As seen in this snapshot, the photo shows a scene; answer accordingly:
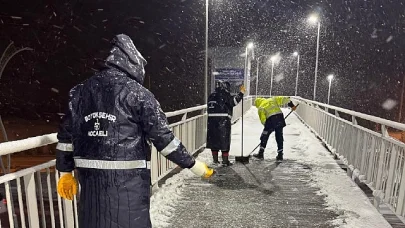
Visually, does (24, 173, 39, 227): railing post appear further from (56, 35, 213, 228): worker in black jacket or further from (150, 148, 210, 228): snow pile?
(150, 148, 210, 228): snow pile

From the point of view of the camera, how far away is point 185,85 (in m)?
54.5

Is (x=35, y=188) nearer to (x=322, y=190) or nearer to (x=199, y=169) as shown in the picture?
(x=199, y=169)

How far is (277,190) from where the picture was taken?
5734 mm

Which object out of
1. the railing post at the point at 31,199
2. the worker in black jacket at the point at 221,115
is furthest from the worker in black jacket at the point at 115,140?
the worker in black jacket at the point at 221,115

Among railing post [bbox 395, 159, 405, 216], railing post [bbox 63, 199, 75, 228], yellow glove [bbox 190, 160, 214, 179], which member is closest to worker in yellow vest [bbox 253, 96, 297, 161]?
railing post [bbox 395, 159, 405, 216]

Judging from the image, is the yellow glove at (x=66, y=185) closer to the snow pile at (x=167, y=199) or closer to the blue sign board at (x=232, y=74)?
the snow pile at (x=167, y=199)

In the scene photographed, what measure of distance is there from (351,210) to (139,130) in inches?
147

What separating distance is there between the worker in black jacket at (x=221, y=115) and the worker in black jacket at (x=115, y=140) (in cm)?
487

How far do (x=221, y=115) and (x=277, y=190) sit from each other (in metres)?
2.34

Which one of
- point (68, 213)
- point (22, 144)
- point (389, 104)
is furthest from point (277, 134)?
point (389, 104)

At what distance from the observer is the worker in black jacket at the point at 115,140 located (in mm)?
2367

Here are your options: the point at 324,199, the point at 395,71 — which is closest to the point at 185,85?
the point at 324,199

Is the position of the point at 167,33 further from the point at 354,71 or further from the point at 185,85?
the point at 354,71

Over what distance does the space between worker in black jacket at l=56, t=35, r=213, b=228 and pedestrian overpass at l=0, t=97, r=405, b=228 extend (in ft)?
1.89
